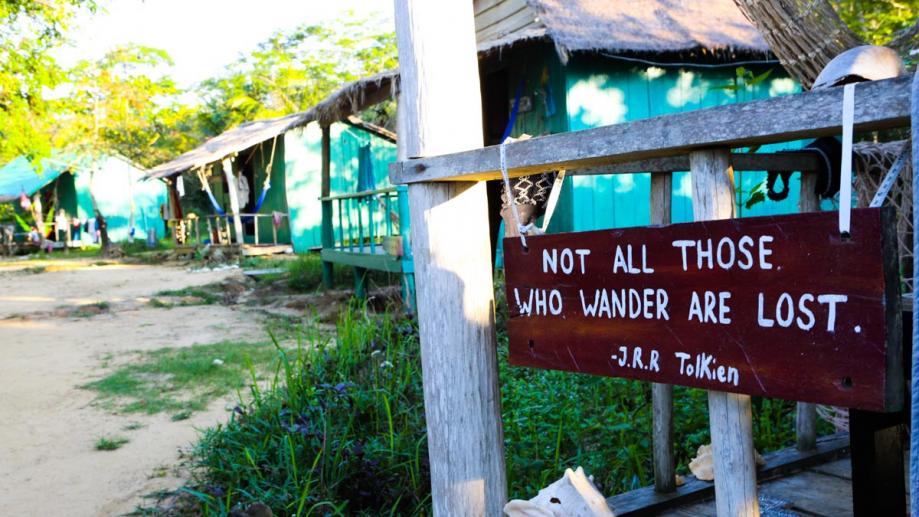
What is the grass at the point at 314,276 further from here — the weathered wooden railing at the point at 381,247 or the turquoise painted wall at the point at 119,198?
the turquoise painted wall at the point at 119,198

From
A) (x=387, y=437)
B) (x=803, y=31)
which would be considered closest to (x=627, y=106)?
(x=803, y=31)

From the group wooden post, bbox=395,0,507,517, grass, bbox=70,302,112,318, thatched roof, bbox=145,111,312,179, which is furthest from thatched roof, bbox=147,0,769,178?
thatched roof, bbox=145,111,312,179

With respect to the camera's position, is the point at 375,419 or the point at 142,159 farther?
the point at 142,159

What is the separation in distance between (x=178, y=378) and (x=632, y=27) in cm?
591

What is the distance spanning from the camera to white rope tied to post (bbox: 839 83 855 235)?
136 cm

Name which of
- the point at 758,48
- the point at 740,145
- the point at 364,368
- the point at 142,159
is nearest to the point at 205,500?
the point at 364,368

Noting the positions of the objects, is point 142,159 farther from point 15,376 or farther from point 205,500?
point 205,500

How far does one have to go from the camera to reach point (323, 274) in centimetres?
1171

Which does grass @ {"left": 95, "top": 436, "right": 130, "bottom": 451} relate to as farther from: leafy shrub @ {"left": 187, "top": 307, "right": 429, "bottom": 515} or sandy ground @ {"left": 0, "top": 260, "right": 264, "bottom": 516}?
leafy shrub @ {"left": 187, "top": 307, "right": 429, "bottom": 515}

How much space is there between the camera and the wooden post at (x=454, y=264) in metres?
2.20

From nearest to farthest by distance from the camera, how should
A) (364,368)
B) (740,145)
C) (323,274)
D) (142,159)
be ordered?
(740,145)
(364,368)
(323,274)
(142,159)

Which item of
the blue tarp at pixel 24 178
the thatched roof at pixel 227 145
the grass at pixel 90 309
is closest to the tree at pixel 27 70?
the grass at pixel 90 309

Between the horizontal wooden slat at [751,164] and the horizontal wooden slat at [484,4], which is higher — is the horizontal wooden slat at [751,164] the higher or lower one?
the lower one

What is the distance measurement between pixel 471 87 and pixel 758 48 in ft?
25.5
